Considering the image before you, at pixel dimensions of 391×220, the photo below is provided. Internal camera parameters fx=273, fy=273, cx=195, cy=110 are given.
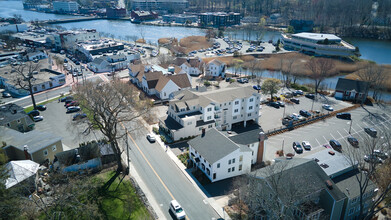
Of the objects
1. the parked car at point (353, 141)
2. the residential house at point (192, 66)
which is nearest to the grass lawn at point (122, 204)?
the parked car at point (353, 141)

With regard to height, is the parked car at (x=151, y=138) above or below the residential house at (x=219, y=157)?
below

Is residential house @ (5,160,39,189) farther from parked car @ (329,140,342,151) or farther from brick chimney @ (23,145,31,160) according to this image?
parked car @ (329,140,342,151)

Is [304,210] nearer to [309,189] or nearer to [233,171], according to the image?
[309,189]

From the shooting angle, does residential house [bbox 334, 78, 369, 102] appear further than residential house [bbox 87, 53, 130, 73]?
No

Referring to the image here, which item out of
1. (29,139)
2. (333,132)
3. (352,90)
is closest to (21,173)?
(29,139)

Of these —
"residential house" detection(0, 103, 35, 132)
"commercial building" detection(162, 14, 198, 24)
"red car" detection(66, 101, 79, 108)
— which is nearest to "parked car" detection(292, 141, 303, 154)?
"red car" detection(66, 101, 79, 108)

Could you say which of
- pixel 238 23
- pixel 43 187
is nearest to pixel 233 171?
pixel 43 187

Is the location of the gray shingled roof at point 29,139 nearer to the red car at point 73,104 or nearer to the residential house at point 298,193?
the red car at point 73,104
